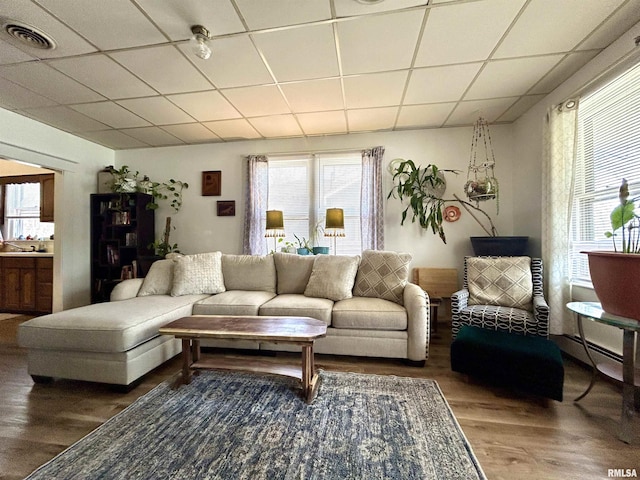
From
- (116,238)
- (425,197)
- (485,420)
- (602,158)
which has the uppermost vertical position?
(602,158)

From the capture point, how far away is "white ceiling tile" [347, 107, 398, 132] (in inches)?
114

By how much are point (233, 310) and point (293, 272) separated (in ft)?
2.62

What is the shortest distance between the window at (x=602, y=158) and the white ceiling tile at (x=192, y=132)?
3.90 meters

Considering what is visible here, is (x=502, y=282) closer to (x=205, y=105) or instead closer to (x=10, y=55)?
(x=205, y=105)

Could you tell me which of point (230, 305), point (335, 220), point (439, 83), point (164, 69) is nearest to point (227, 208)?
point (335, 220)

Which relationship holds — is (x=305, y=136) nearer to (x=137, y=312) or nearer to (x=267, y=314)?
(x=267, y=314)

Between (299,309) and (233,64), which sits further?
(299,309)

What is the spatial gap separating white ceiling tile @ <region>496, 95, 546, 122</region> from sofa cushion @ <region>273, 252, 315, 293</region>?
2.73 meters

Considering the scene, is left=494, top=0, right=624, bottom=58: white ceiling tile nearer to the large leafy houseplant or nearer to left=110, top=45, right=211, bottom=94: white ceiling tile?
the large leafy houseplant

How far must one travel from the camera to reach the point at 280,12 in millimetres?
1604

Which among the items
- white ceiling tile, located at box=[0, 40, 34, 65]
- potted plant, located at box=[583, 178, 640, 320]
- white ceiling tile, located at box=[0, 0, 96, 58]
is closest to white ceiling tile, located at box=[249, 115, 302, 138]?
white ceiling tile, located at box=[0, 0, 96, 58]

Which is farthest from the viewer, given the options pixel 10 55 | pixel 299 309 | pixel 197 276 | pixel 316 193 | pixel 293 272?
pixel 316 193

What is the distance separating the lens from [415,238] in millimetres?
3414

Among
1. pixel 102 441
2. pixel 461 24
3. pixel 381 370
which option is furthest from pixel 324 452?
pixel 461 24
